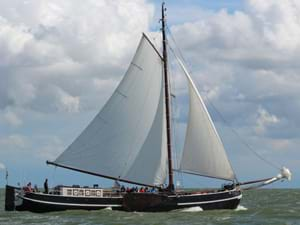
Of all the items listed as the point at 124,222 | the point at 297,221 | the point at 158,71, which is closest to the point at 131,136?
the point at 158,71

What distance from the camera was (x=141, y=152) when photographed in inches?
2436

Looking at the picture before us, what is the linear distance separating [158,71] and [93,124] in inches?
287

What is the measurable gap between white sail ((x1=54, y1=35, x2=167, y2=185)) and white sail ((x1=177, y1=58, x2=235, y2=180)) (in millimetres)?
2348

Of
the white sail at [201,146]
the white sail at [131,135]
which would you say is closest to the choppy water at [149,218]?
the white sail at [201,146]

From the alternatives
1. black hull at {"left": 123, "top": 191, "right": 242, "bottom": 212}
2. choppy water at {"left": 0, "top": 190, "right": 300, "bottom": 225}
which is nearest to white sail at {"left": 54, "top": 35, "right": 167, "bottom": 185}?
black hull at {"left": 123, "top": 191, "right": 242, "bottom": 212}

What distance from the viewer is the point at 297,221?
187 feet

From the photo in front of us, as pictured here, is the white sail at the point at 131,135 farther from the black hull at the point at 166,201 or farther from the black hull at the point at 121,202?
the black hull at the point at 121,202

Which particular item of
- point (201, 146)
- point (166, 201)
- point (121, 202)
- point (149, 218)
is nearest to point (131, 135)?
point (121, 202)

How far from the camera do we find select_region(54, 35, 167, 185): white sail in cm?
6144

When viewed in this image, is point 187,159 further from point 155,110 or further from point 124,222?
point 124,222

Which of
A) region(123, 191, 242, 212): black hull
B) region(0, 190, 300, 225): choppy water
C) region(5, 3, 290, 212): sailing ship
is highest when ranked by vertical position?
region(5, 3, 290, 212): sailing ship

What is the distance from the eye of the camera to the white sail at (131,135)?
61438 mm

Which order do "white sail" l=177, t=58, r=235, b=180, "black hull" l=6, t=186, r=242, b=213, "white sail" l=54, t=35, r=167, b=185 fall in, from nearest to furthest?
"black hull" l=6, t=186, r=242, b=213, "white sail" l=177, t=58, r=235, b=180, "white sail" l=54, t=35, r=167, b=185

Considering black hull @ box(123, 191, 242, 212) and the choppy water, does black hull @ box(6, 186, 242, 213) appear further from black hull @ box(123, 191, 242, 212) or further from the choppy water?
the choppy water
